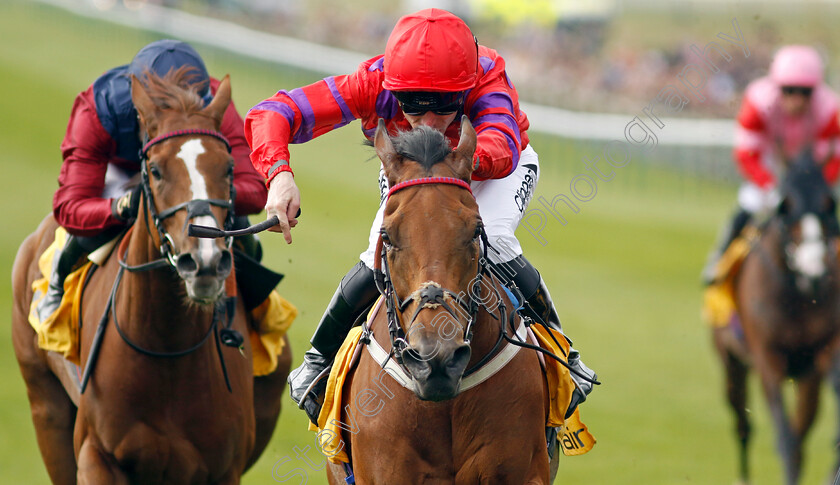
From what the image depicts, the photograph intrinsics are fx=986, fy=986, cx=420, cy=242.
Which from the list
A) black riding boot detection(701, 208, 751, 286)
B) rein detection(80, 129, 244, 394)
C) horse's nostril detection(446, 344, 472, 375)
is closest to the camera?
horse's nostril detection(446, 344, 472, 375)

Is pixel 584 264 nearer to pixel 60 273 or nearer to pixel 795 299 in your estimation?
pixel 795 299

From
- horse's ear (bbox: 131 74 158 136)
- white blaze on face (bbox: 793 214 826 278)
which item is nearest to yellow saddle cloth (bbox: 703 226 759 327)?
white blaze on face (bbox: 793 214 826 278)

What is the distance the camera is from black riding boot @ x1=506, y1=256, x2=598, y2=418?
3324 mm

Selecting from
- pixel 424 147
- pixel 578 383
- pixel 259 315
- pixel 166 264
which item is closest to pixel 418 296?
pixel 424 147

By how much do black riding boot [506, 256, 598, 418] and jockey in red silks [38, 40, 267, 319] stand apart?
5.04 feet

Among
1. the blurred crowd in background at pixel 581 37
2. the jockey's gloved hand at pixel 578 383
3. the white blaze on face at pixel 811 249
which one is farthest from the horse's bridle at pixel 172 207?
the blurred crowd in background at pixel 581 37

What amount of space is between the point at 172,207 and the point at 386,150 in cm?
128

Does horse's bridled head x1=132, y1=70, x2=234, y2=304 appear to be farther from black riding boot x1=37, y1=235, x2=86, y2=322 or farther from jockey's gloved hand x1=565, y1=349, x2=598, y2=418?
jockey's gloved hand x1=565, y1=349, x2=598, y2=418

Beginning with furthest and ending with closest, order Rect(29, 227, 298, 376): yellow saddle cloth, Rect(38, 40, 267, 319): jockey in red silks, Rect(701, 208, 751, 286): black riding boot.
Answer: Rect(701, 208, 751, 286): black riding boot < Rect(29, 227, 298, 376): yellow saddle cloth < Rect(38, 40, 267, 319): jockey in red silks

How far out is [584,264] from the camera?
515 inches

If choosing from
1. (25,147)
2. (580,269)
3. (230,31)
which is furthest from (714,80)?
(25,147)

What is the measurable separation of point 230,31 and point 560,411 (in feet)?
54.9

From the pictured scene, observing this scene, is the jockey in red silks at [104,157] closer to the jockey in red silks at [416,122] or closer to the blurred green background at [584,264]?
the jockey in red silks at [416,122]

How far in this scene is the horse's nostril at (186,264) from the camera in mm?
3648
